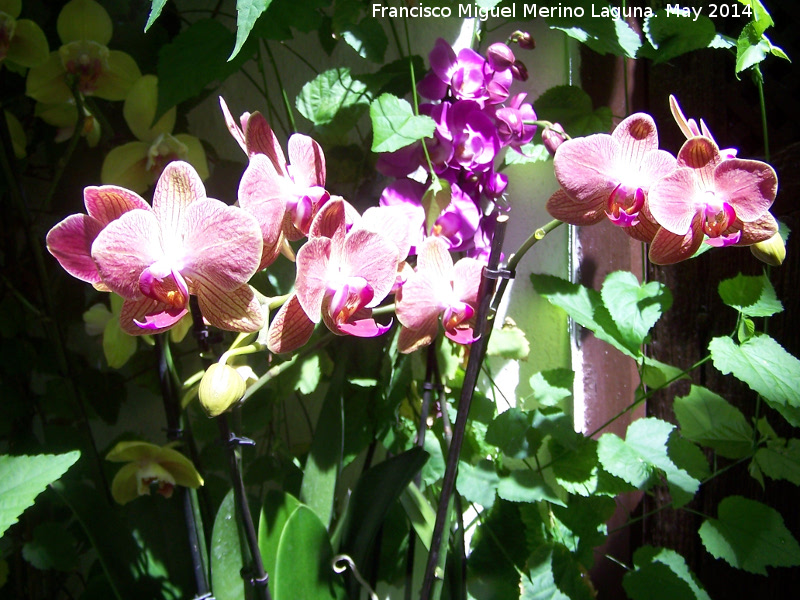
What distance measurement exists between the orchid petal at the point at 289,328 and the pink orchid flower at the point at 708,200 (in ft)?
0.73

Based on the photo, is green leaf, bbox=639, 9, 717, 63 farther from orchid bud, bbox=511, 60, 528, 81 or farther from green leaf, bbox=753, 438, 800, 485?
green leaf, bbox=753, 438, 800, 485

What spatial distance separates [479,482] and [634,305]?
0.24 metres

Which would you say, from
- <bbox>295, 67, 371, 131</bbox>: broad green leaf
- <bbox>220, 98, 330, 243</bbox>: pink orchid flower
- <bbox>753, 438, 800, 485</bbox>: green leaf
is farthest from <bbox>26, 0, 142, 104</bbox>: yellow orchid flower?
<bbox>753, 438, 800, 485</bbox>: green leaf

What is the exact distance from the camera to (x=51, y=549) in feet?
1.91

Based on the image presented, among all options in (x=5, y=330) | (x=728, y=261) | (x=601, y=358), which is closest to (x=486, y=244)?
(x=601, y=358)

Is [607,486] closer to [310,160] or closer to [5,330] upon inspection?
[310,160]

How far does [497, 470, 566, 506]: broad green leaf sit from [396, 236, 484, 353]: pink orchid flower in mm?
206

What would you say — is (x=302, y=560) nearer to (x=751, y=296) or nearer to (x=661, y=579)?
(x=661, y=579)

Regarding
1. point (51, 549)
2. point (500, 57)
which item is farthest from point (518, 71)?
point (51, 549)

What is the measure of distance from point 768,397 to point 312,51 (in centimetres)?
64

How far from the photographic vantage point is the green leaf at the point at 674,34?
1.80 ft

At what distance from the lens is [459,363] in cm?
63

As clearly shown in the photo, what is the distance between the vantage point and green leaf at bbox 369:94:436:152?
51 cm

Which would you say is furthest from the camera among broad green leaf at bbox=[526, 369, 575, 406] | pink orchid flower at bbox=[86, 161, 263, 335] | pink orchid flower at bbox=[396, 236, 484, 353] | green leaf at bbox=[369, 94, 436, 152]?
broad green leaf at bbox=[526, 369, 575, 406]
